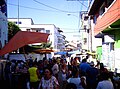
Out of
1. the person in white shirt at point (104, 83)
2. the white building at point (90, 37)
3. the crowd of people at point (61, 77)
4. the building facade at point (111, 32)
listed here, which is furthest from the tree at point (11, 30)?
the person in white shirt at point (104, 83)

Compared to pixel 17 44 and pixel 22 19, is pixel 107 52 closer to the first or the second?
pixel 17 44

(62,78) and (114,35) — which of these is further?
(114,35)

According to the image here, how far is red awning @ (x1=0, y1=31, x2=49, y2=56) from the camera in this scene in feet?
35.7

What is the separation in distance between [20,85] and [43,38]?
4.33 meters

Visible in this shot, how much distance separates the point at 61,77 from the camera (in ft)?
43.2

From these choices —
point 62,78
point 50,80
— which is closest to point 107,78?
point 50,80

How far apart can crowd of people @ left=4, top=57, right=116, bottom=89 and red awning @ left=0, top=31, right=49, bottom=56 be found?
1146 mm

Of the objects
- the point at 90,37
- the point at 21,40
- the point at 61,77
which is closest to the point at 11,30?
the point at 90,37

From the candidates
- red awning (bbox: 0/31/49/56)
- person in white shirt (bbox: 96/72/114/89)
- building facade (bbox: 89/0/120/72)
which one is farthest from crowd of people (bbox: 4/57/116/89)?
building facade (bbox: 89/0/120/72)

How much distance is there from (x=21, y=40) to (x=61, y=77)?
295cm

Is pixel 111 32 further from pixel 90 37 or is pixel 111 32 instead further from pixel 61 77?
pixel 90 37

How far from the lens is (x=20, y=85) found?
15.3 metres

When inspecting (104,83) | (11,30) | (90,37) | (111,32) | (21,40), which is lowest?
(104,83)

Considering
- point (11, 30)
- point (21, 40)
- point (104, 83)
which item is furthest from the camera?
point (11, 30)
